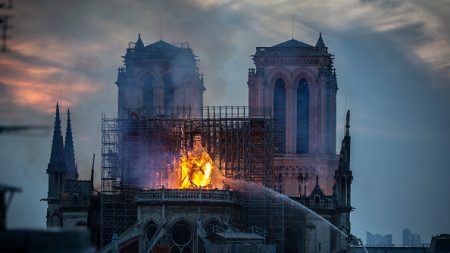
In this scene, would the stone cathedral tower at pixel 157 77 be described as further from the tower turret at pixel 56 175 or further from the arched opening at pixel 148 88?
the tower turret at pixel 56 175

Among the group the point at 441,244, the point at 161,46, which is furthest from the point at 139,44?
the point at 441,244

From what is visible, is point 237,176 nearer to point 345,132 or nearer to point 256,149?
point 256,149

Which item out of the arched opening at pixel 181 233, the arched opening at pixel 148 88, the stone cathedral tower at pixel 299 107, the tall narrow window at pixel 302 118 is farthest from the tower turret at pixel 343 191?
the arched opening at pixel 148 88

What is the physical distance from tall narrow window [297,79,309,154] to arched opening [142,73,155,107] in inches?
523

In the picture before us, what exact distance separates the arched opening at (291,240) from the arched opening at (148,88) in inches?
726

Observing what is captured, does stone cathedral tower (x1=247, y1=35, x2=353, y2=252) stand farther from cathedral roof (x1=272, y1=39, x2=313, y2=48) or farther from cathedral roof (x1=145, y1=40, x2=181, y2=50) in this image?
cathedral roof (x1=145, y1=40, x2=181, y2=50)

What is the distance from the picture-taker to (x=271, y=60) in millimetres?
133125

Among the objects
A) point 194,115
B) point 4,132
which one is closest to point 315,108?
point 194,115

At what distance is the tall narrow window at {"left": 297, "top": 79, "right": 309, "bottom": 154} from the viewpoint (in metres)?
135

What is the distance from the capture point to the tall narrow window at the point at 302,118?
134875 millimetres

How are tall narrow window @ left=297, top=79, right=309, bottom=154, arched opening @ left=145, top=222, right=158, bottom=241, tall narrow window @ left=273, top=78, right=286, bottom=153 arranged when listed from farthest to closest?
1. tall narrow window @ left=297, top=79, right=309, bottom=154
2. tall narrow window @ left=273, top=78, right=286, bottom=153
3. arched opening @ left=145, top=222, right=158, bottom=241

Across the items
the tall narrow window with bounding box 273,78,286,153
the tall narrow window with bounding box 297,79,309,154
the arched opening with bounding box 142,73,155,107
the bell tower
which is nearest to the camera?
the bell tower

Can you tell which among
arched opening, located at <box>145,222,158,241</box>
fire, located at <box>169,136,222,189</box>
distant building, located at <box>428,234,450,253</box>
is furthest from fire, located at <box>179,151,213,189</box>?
distant building, located at <box>428,234,450,253</box>

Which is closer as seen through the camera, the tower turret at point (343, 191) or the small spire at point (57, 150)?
the tower turret at point (343, 191)
